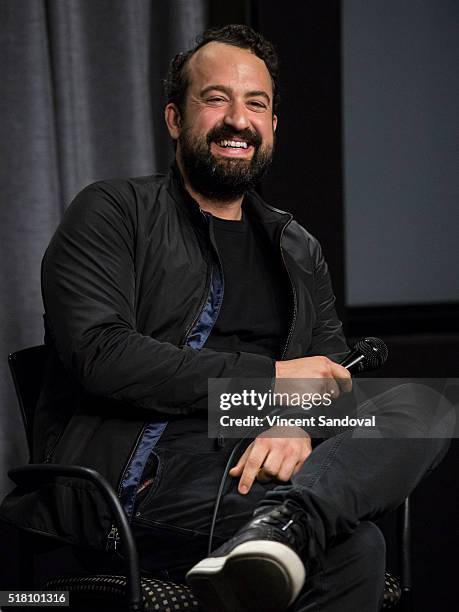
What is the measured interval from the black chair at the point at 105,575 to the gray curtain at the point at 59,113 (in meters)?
0.51

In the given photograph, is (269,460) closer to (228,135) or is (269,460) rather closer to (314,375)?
(314,375)

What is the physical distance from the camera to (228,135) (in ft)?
7.06

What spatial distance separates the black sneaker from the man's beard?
2.99 ft

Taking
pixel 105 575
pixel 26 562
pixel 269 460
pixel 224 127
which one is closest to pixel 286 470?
pixel 269 460

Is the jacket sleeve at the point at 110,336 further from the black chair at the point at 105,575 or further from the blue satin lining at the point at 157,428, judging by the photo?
the black chair at the point at 105,575

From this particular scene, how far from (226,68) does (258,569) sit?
1247 millimetres

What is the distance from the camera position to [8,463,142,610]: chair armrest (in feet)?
5.02

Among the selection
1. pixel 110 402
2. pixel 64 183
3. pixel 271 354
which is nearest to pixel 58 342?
pixel 110 402

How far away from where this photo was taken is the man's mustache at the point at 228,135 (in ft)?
7.02

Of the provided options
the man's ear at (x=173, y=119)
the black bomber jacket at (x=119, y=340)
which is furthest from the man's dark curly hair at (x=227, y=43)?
the black bomber jacket at (x=119, y=340)

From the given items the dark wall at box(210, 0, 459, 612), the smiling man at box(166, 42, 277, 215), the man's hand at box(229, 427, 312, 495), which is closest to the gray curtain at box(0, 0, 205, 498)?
the dark wall at box(210, 0, 459, 612)

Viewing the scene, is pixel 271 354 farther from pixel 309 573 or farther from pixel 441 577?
pixel 441 577

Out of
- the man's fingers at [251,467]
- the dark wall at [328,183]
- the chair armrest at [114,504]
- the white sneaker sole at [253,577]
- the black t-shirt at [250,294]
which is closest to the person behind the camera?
the white sneaker sole at [253,577]

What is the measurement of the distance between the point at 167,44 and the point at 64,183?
1.79 ft
